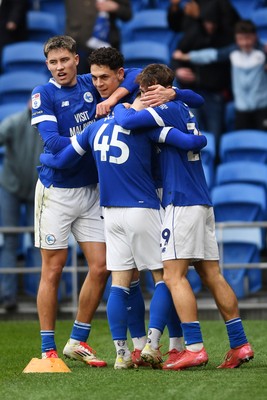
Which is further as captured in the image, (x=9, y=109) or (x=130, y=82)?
(x=9, y=109)

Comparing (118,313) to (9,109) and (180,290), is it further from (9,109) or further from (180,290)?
(9,109)

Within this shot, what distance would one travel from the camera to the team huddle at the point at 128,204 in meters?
8.00

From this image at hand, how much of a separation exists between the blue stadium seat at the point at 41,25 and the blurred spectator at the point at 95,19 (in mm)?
1769

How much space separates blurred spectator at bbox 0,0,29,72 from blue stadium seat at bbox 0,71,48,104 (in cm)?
84

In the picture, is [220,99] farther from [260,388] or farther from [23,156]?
[260,388]

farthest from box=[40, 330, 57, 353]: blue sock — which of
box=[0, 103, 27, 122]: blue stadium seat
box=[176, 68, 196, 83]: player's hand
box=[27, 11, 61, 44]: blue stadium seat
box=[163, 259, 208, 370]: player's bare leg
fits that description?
box=[27, 11, 61, 44]: blue stadium seat

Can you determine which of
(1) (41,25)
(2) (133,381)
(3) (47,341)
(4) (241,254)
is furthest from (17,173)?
(2) (133,381)

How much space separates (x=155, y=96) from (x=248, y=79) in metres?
6.42

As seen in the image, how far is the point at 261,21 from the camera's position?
1591 cm

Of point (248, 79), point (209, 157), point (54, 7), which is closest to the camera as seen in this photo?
point (209, 157)

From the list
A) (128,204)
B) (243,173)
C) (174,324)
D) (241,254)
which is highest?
(128,204)

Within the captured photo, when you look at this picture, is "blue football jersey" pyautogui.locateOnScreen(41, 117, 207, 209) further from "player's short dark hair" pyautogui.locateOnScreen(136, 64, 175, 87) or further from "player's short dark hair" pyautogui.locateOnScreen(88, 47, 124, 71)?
"player's short dark hair" pyautogui.locateOnScreen(88, 47, 124, 71)

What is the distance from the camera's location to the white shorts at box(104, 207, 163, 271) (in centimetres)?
809

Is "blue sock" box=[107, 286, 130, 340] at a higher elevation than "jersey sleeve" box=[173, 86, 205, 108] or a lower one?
lower
